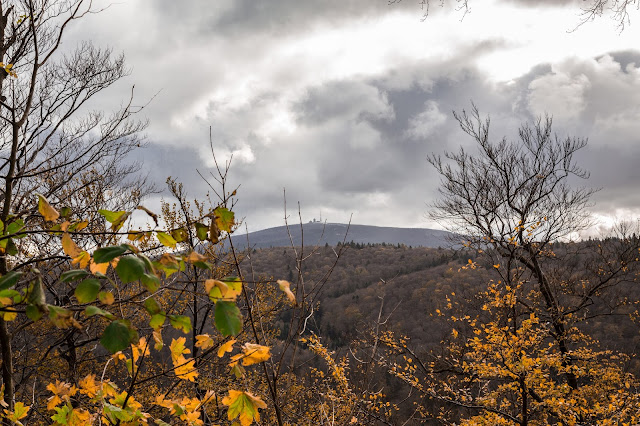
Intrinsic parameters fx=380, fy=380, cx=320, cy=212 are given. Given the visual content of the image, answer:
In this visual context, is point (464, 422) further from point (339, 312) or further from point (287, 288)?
point (339, 312)

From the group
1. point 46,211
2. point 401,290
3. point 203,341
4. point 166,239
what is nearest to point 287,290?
point 166,239

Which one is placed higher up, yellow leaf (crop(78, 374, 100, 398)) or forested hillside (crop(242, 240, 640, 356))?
yellow leaf (crop(78, 374, 100, 398))

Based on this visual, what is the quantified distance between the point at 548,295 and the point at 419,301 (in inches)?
2129

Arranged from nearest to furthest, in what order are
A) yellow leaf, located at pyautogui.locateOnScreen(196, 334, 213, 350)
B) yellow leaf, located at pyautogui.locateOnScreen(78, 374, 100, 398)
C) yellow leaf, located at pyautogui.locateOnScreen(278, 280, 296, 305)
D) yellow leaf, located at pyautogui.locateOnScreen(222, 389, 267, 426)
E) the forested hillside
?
1. yellow leaf, located at pyautogui.locateOnScreen(278, 280, 296, 305)
2. yellow leaf, located at pyautogui.locateOnScreen(222, 389, 267, 426)
3. yellow leaf, located at pyautogui.locateOnScreen(196, 334, 213, 350)
4. yellow leaf, located at pyautogui.locateOnScreen(78, 374, 100, 398)
5. the forested hillside

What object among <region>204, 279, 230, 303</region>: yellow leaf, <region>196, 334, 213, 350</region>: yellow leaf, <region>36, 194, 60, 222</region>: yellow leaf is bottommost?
<region>196, 334, 213, 350</region>: yellow leaf

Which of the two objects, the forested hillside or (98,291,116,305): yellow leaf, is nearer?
(98,291,116,305): yellow leaf

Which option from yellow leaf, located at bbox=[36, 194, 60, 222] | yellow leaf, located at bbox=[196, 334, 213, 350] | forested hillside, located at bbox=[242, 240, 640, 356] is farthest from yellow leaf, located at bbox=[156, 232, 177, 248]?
forested hillside, located at bbox=[242, 240, 640, 356]

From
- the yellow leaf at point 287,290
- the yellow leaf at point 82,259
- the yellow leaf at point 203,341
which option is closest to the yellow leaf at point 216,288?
the yellow leaf at point 287,290

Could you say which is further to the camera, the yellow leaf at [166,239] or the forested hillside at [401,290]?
the forested hillside at [401,290]

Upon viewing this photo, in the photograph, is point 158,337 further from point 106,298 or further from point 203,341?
point 106,298

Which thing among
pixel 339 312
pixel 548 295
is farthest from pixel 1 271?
pixel 339 312

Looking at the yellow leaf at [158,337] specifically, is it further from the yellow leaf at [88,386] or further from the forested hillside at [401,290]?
the forested hillside at [401,290]

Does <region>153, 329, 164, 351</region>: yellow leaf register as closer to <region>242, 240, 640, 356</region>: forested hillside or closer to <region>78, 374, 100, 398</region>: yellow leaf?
<region>78, 374, 100, 398</region>: yellow leaf

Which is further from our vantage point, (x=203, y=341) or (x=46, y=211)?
(x=203, y=341)
